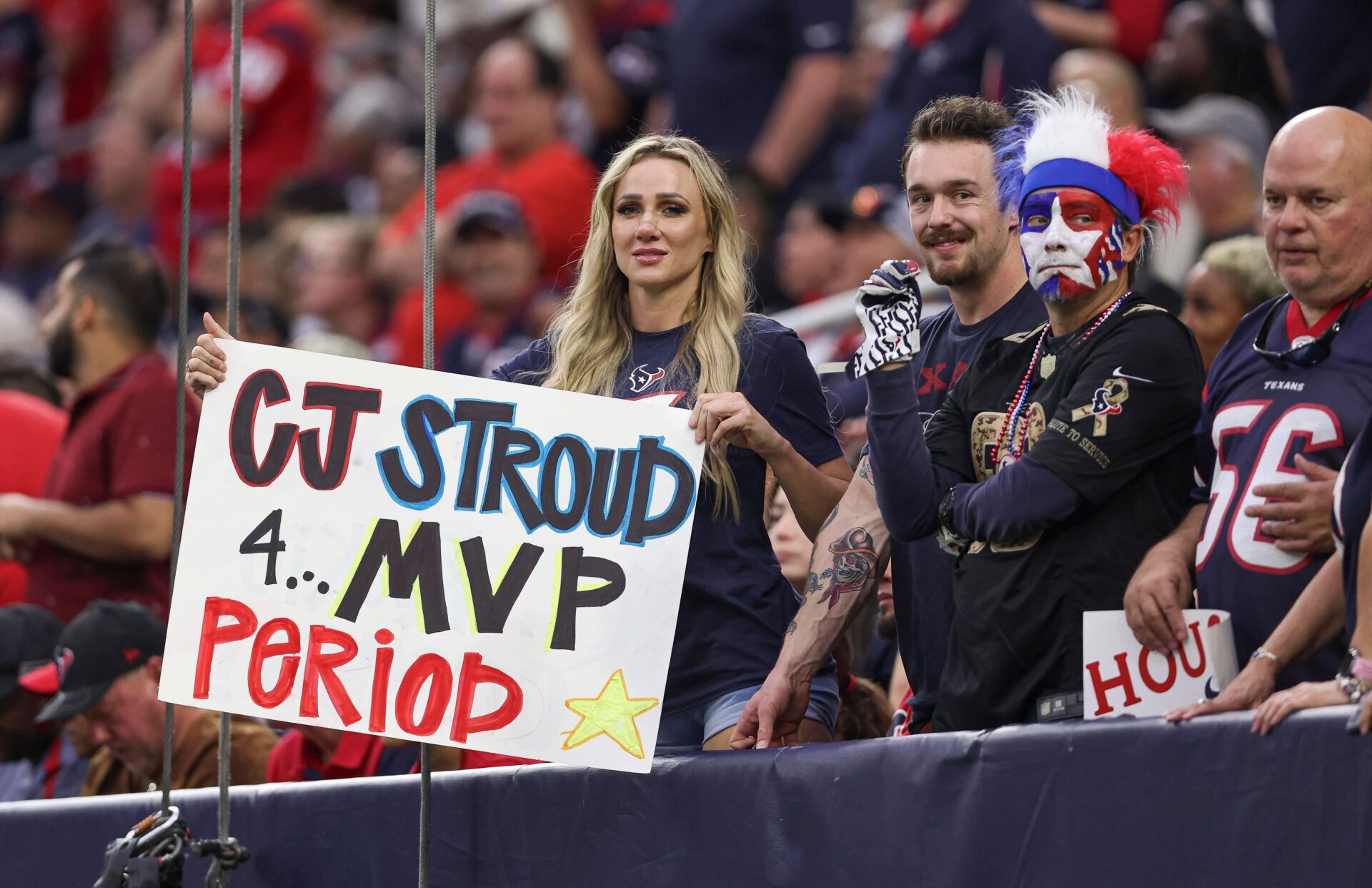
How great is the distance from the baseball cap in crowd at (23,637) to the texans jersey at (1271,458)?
3643mm

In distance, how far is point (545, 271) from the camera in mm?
8703

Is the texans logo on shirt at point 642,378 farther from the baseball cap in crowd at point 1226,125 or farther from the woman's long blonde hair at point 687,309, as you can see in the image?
the baseball cap in crowd at point 1226,125

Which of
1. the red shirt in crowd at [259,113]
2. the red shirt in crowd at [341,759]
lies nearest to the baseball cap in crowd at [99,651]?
the red shirt in crowd at [341,759]

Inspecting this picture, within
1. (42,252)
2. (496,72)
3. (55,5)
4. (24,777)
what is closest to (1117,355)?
(24,777)

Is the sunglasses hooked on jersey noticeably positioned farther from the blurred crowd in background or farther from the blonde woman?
the blurred crowd in background

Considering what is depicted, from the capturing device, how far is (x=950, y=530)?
3.48m

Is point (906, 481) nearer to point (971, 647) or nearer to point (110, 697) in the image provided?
point (971, 647)

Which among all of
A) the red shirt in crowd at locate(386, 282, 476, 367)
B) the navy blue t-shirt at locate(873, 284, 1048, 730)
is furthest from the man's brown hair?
the red shirt in crowd at locate(386, 282, 476, 367)

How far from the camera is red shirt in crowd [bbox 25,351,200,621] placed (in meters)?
5.59

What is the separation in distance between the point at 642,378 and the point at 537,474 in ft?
1.24

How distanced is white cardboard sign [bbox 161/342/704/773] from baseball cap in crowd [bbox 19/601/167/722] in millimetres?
1722

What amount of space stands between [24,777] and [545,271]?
3.59m

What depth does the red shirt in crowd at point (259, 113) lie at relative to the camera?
10953mm

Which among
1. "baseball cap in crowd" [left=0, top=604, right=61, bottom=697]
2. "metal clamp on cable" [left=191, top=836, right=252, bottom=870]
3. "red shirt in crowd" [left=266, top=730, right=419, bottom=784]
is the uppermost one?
"baseball cap in crowd" [left=0, top=604, right=61, bottom=697]
